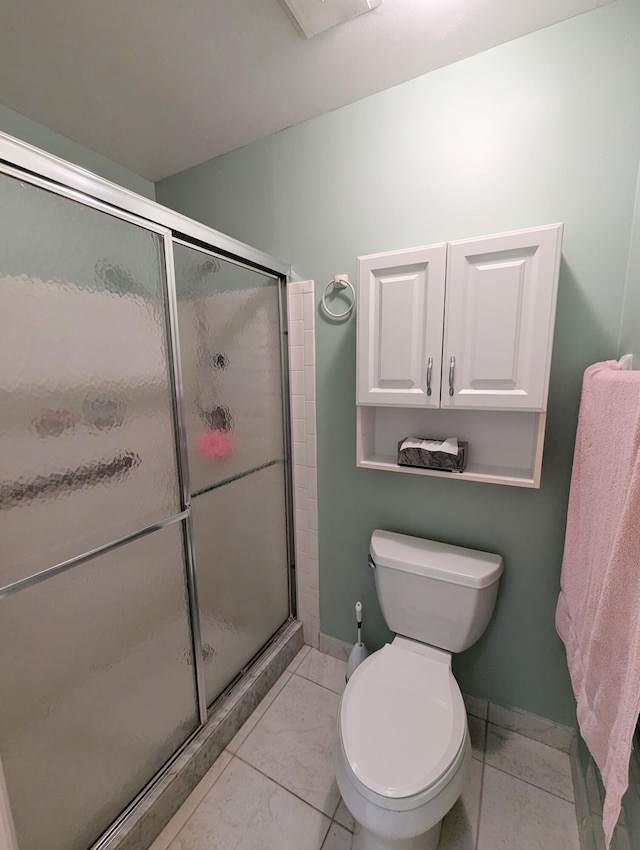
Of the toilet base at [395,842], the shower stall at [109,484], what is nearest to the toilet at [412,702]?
the toilet base at [395,842]

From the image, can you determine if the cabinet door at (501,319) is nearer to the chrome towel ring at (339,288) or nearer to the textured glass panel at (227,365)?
the chrome towel ring at (339,288)

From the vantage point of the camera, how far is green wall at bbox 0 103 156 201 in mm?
1274

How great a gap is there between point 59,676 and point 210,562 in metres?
0.50

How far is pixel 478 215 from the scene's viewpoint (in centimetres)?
118

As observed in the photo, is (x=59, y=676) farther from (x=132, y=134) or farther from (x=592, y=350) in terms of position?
(x=132, y=134)

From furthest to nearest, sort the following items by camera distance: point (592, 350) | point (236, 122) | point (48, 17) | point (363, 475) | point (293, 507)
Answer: point (293, 507) < point (363, 475) < point (236, 122) < point (592, 350) < point (48, 17)

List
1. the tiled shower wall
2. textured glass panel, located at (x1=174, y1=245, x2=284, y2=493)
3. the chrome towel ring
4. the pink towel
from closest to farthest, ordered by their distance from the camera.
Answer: the pink towel, textured glass panel, located at (x1=174, y1=245, x2=284, y2=493), the chrome towel ring, the tiled shower wall

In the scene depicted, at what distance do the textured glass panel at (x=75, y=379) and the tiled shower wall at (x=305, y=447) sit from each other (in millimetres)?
641

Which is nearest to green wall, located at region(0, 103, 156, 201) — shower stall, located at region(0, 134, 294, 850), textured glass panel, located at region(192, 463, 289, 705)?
shower stall, located at region(0, 134, 294, 850)

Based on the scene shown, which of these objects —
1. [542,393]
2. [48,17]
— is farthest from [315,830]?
[48,17]

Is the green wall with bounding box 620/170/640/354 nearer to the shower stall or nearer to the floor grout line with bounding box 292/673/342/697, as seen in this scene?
the shower stall

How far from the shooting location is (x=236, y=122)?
1.40 m

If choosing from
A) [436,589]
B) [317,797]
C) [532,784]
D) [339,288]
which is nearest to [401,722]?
[436,589]

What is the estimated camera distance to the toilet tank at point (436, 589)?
119 centimetres
